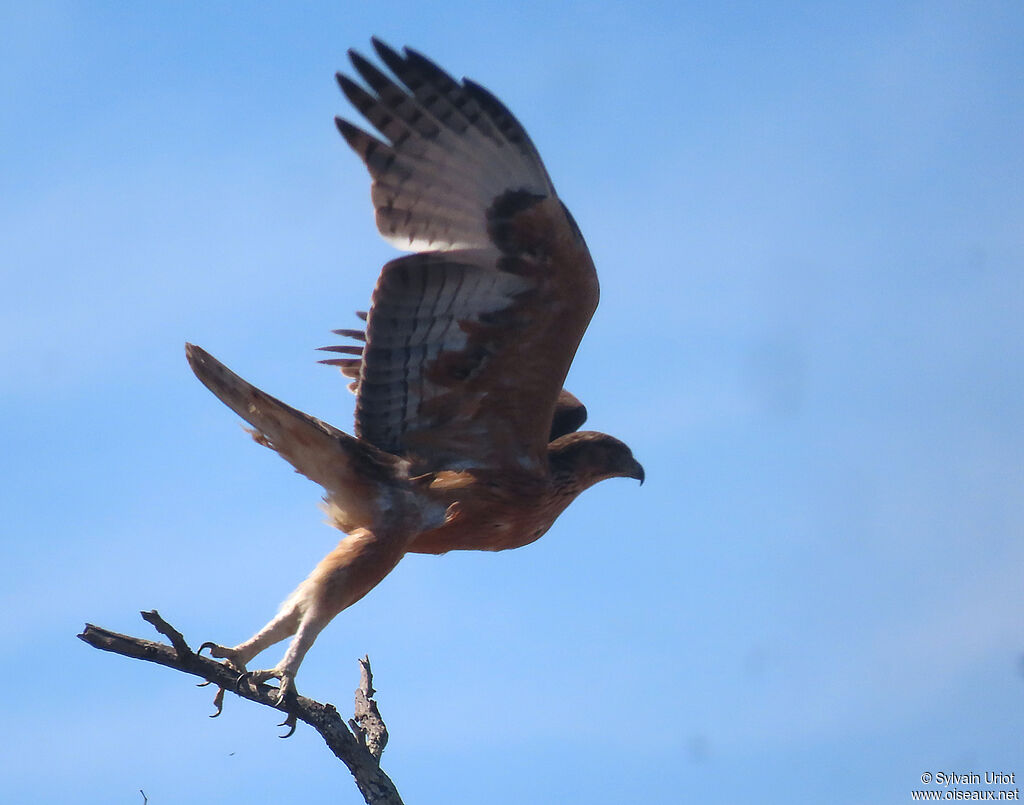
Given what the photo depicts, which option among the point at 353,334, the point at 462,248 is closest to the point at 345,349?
the point at 353,334

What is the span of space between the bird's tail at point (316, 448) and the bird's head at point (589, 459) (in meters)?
0.97

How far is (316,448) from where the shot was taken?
5.89m

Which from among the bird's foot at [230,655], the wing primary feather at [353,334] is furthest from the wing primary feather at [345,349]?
the bird's foot at [230,655]

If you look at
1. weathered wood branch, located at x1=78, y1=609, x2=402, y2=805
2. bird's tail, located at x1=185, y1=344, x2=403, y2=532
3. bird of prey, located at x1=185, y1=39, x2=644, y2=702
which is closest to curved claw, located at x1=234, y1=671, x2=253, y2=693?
weathered wood branch, located at x1=78, y1=609, x2=402, y2=805

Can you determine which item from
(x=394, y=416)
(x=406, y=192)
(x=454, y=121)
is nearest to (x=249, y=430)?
(x=394, y=416)

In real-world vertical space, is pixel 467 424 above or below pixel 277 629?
above

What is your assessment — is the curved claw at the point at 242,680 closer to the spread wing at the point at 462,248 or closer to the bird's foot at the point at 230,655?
the bird's foot at the point at 230,655

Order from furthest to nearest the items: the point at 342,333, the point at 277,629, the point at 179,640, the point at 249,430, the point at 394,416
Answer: the point at 342,333 → the point at 394,416 → the point at 249,430 → the point at 277,629 → the point at 179,640

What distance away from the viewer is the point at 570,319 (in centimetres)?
588

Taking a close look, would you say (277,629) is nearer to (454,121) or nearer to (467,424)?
(467,424)

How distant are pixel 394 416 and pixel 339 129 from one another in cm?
148

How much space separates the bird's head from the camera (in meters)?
6.55

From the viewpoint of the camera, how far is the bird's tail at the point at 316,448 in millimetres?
5684

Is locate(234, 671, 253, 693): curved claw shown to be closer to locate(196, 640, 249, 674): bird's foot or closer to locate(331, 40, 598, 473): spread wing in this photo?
locate(196, 640, 249, 674): bird's foot
